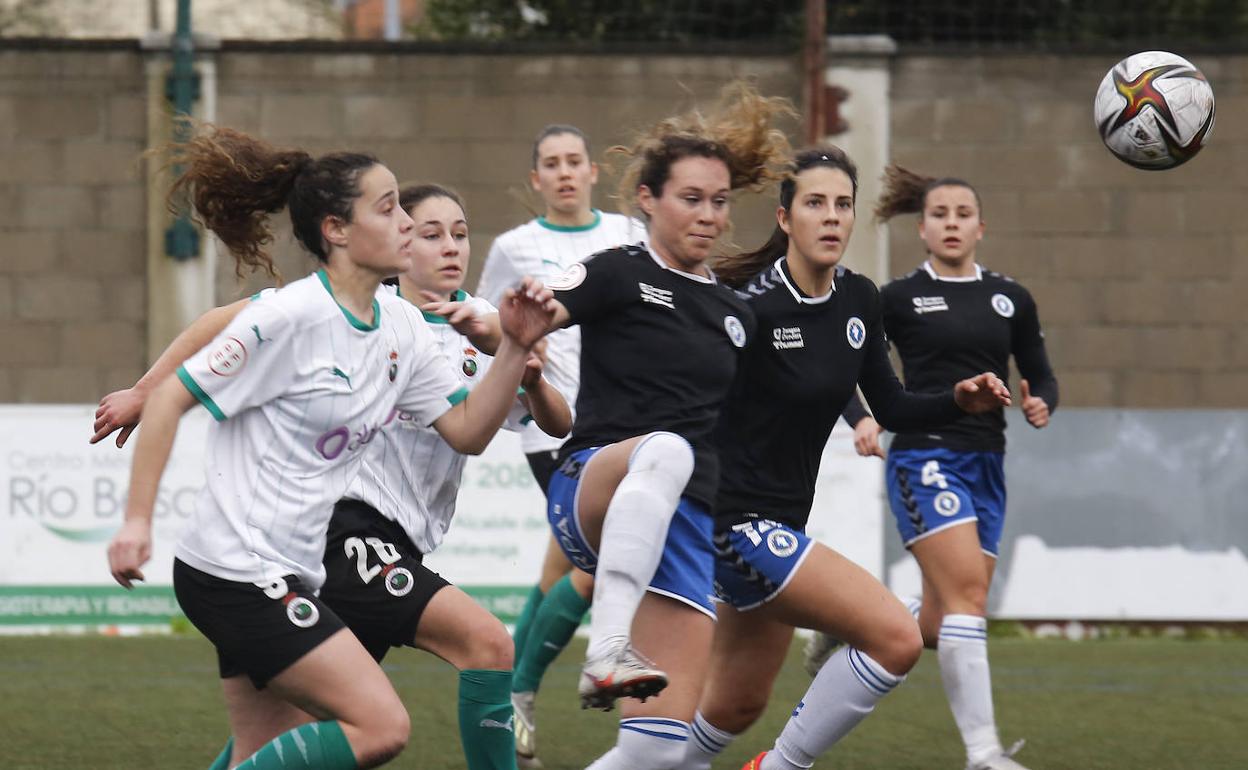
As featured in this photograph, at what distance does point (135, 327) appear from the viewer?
10.8 metres

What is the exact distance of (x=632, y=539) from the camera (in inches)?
153

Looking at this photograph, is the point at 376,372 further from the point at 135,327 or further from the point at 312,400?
the point at 135,327

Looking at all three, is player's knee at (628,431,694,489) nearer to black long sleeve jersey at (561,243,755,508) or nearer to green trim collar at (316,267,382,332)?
black long sleeve jersey at (561,243,755,508)

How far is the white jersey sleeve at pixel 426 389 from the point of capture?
4.12m

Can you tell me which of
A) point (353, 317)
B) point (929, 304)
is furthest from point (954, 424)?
point (353, 317)

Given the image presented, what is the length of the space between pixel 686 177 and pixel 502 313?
644 mm

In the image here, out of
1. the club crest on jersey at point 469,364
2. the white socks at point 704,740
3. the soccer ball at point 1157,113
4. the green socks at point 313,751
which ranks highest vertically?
the soccer ball at point 1157,113

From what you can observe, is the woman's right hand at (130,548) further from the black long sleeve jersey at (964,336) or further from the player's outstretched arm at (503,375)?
the black long sleeve jersey at (964,336)

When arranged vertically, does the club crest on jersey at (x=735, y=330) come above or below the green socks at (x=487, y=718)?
above

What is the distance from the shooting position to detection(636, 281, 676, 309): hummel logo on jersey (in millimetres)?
4191

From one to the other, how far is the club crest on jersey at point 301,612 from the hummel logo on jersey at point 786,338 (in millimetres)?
1421

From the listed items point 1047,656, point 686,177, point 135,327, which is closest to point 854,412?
point 686,177

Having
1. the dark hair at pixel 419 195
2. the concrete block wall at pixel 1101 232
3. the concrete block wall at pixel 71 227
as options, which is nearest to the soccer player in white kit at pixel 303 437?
the dark hair at pixel 419 195

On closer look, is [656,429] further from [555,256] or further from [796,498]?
[555,256]
